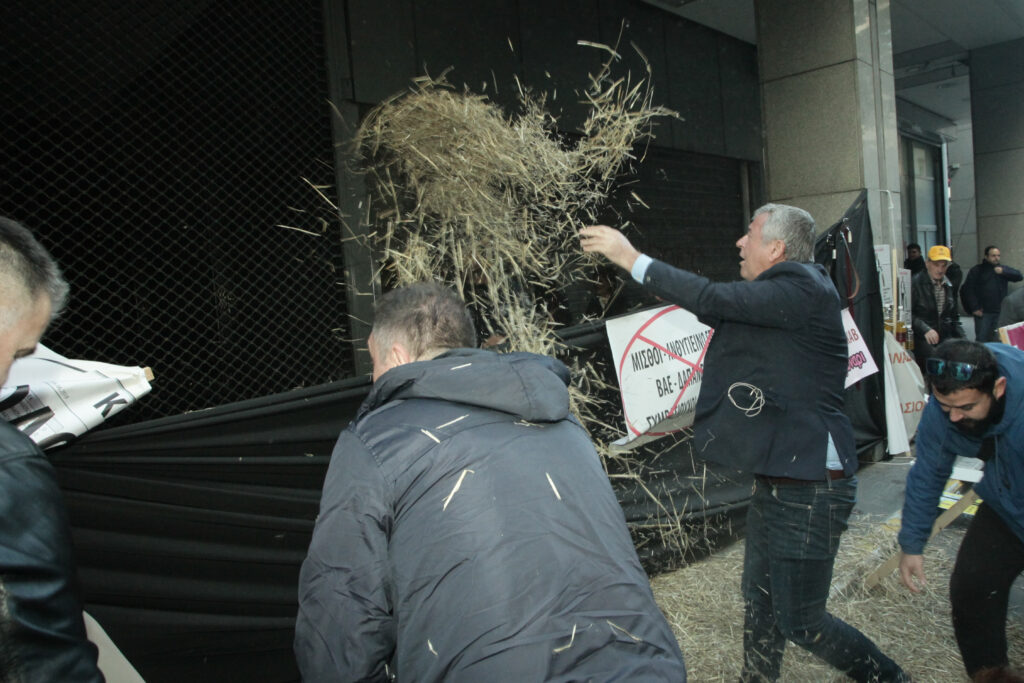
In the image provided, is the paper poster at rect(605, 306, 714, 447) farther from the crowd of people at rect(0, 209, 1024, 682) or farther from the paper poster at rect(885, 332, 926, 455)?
the paper poster at rect(885, 332, 926, 455)

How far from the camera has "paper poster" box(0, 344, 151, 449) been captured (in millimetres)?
2121

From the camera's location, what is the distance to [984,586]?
2.77m

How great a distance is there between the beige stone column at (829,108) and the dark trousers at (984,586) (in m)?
3.93

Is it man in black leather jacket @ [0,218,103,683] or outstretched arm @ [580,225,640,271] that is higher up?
outstretched arm @ [580,225,640,271]

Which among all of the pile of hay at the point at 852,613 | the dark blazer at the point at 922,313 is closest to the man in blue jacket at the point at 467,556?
the pile of hay at the point at 852,613

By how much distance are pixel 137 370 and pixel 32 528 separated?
4.67ft

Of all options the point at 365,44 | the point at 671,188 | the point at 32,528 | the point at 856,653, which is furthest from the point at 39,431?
the point at 671,188

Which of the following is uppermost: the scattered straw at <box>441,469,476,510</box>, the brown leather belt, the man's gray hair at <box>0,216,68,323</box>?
the man's gray hair at <box>0,216,68,323</box>

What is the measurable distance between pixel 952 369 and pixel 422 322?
2001 millimetres

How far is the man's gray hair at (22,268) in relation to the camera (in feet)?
4.14

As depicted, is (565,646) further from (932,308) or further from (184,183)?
(932,308)

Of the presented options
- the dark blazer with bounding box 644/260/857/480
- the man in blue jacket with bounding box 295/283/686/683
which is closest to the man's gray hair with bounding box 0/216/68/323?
the man in blue jacket with bounding box 295/283/686/683

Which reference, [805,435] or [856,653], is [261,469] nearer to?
[805,435]

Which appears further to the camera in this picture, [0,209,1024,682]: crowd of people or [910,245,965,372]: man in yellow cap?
[910,245,965,372]: man in yellow cap
